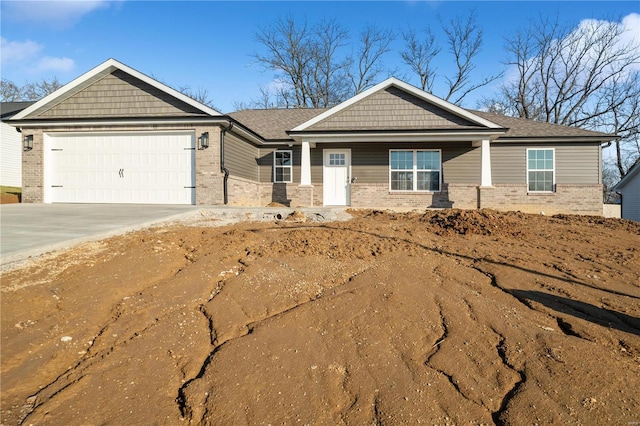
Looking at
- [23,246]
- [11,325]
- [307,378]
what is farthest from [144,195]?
[307,378]

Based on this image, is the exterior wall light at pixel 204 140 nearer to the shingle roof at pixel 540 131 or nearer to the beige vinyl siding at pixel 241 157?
the beige vinyl siding at pixel 241 157

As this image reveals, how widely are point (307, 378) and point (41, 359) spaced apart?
6.81ft

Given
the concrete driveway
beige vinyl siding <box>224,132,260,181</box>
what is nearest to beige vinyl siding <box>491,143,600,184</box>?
beige vinyl siding <box>224,132,260,181</box>

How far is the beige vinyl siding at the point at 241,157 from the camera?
1322 cm

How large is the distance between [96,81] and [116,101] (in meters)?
1.07

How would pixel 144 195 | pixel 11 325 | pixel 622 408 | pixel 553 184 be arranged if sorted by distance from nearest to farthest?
pixel 622 408
pixel 11 325
pixel 144 195
pixel 553 184

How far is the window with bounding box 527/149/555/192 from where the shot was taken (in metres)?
15.0

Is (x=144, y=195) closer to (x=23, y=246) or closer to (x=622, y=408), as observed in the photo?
(x=23, y=246)

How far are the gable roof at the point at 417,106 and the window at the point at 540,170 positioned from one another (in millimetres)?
3264

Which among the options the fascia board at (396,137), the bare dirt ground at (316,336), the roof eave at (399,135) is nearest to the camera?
the bare dirt ground at (316,336)

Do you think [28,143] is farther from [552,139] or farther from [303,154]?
[552,139]

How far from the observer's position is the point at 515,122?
53.8ft

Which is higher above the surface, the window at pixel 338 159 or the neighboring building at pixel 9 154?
the neighboring building at pixel 9 154

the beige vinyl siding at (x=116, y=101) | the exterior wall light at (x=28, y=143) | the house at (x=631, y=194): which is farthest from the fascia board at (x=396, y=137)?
the house at (x=631, y=194)
